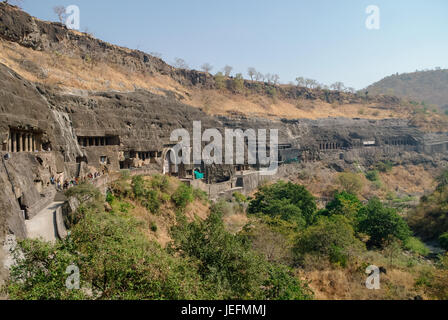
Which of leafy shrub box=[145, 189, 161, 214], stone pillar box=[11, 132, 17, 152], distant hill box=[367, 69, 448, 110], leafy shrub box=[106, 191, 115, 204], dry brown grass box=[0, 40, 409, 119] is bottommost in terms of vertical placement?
leafy shrub box=[145, 189, 161, 214]

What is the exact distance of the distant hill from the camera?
143 metres

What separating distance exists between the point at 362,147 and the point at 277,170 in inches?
955

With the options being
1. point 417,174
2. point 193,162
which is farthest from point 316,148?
point 193,162

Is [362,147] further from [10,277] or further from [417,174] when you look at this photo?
[10,277]

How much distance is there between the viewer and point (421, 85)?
160 m

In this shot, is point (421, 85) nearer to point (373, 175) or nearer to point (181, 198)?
point (373, 175)

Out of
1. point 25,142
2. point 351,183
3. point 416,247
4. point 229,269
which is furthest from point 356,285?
point 351,183

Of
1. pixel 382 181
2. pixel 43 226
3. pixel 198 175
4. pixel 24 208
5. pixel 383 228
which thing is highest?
pixel 24 208

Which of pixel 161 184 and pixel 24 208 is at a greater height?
pixel 24 208

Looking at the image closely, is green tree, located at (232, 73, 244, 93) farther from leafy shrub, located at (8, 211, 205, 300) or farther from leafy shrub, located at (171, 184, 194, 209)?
leafy shrub, located at (8, 211, 205, 300)

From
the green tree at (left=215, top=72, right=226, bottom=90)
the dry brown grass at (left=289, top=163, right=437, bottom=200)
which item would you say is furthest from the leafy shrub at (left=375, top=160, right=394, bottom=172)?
the green tree at (left=215, top=72, right=226, bottom=90)

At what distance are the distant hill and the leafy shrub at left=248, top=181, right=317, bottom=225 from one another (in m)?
129

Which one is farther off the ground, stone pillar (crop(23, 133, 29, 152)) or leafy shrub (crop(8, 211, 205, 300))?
stone pillar (crop(23, 133, 29, 152))

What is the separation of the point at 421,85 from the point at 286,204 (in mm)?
168714
